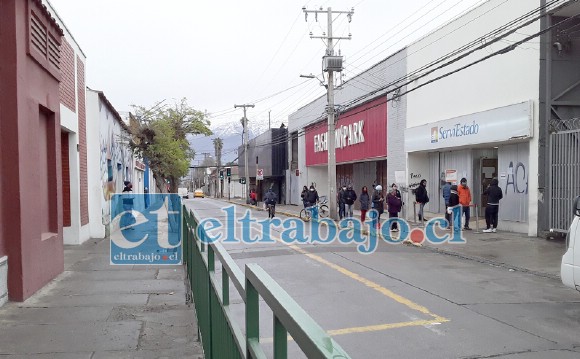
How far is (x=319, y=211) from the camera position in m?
27.4

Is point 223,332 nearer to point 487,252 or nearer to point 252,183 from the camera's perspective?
point 487,252

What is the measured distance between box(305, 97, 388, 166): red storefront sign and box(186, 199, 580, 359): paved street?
37.6ft

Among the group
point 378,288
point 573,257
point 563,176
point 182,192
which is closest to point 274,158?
point 182,192

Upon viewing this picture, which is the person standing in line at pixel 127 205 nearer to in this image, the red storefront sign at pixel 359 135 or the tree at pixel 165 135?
the tree at pixel 165 135

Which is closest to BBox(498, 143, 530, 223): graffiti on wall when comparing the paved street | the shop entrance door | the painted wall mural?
the shop entrance door

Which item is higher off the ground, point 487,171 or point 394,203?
point 487,171

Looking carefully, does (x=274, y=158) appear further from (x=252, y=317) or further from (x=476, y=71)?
(x=252, y=317)

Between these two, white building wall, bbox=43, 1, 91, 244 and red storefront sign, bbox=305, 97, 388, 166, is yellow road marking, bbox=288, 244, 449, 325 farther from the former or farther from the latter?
red storefront sign, bbox=305, 97, 388, 166

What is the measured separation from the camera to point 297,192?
136ft

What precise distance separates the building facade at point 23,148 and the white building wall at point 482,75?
13026 millimetres

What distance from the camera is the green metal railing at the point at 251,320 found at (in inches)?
54.5

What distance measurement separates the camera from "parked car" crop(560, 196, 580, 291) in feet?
21.5

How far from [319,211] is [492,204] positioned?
41.0 feet

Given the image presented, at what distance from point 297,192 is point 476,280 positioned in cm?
3242
